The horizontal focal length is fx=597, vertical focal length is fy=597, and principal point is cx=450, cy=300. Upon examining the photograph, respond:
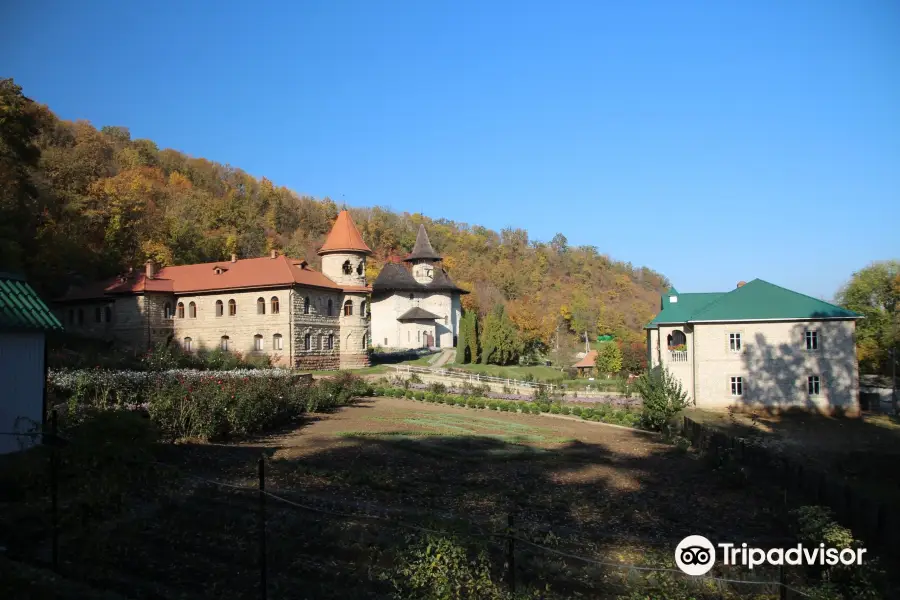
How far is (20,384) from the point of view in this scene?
931 centimetres

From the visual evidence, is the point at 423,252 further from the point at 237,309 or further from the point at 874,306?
the point at 874,306

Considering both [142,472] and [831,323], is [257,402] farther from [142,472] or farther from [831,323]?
[831,323]

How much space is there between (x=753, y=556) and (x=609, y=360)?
47490mm

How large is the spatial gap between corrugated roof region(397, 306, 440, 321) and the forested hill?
431 inches

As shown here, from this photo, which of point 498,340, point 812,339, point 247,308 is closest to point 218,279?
point 247,308

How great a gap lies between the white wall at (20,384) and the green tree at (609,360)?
4938 cm

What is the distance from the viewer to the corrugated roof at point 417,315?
60031mm

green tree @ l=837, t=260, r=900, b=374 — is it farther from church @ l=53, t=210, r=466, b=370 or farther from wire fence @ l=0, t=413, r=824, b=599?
wire fence @ l=0, t=413, r=824, b=599

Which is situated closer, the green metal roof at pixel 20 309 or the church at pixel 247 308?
the green metal roof at pixel 20 309

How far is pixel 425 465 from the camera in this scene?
1497cm

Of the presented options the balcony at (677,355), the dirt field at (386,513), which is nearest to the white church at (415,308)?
the balcony at (677,355)

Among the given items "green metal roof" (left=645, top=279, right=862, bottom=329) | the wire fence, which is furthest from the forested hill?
"green metal roof" (left=645, top=279, right=862, bottom=329)

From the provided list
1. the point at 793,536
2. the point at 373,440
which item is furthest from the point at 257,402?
the point at 793,536

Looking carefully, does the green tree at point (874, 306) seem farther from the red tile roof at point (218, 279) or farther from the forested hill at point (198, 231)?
the red tile roof at point (218, 279)
